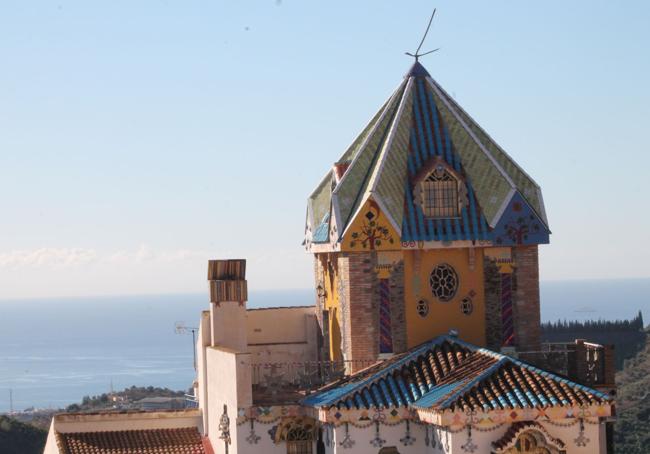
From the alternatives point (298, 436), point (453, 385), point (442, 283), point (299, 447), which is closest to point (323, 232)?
point (442, 283)

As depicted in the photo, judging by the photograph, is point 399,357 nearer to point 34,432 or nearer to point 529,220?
point 529,220

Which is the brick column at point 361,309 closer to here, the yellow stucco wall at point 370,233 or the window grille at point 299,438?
the yellow stucco wall at point 370,233

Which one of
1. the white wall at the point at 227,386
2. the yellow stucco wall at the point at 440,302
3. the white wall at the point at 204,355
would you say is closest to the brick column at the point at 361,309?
the yellow stucco wall at the point at 440,302

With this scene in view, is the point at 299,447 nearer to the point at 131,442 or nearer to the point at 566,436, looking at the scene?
the point at 131,442

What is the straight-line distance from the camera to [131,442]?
37.6 m

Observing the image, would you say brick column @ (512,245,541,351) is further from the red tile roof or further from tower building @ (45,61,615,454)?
the red tile roof

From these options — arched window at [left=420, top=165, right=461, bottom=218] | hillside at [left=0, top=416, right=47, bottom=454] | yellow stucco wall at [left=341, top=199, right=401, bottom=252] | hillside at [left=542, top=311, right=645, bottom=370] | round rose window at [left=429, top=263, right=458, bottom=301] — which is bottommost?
hillside at [left=0, top=416, right=47, bottom=454]

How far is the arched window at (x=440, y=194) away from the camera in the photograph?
3519 cm

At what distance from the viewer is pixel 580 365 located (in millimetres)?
Answer: 33812

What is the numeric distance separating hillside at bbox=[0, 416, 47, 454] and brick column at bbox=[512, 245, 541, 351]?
4512cm

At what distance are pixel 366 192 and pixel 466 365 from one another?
5003 millimetres

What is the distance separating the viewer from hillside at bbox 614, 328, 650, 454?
7881cm

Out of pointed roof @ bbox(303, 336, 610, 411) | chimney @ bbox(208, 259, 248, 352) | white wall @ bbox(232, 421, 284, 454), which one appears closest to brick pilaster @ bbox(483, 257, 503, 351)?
pointed roof @ bbox(303, 336, 610, 411)

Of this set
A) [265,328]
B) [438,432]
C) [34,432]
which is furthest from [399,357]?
[34,432]
